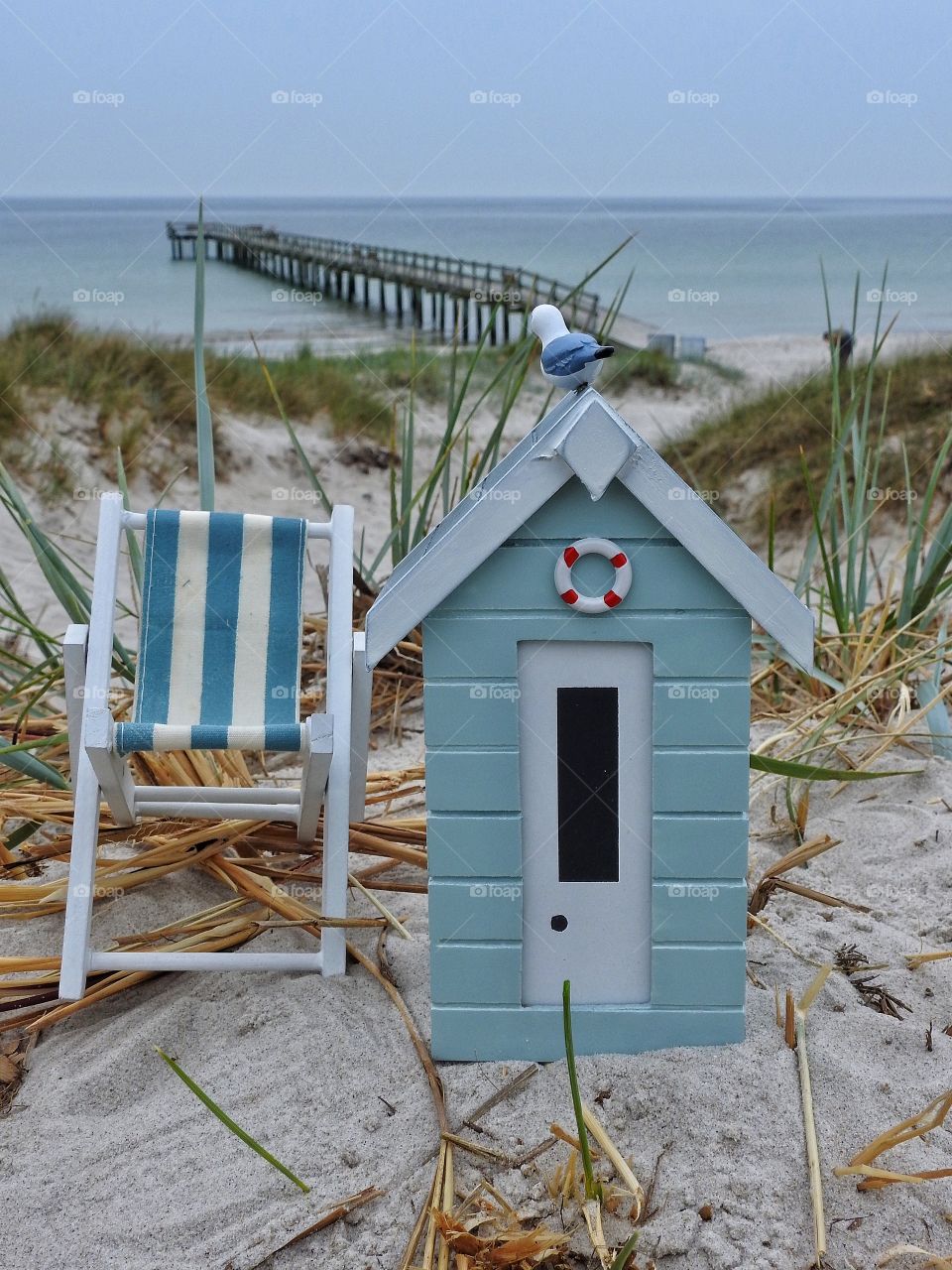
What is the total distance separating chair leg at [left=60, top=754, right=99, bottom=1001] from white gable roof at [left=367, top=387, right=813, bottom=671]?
3.00 feet

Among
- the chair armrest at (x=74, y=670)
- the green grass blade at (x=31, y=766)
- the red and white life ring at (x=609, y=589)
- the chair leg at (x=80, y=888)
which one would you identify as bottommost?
the chair leg at (x=80, y=888)

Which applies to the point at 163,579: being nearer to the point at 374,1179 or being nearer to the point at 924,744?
the point at 374,1179

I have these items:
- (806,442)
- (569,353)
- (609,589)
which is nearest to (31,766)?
(609,589)

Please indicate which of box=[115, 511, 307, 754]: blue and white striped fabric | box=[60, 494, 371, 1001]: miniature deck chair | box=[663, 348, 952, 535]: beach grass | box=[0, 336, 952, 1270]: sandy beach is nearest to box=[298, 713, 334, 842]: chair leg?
box=[60, 494, 371, 1001]: miniature deck chair

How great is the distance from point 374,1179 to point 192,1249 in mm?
302

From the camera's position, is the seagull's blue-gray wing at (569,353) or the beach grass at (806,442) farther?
the beach grass at (806,442)

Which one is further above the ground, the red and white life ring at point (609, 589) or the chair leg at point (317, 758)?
the red and white life ring at point (609, 589)

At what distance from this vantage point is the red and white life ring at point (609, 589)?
1.98 metres

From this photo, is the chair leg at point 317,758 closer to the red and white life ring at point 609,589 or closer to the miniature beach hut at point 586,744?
the miniature beach hut at point 586,744

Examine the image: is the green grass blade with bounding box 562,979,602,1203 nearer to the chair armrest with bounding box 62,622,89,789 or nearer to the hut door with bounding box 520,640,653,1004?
the hut door with bounding box 520,640,653,1004

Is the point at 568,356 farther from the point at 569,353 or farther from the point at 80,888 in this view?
the point at 80,888

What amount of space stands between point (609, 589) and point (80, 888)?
134 cm

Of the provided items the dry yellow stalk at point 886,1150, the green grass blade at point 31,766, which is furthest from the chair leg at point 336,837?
the dry yellow stalk at point 886,1150

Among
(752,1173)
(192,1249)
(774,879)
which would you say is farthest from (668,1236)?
(774,879)
